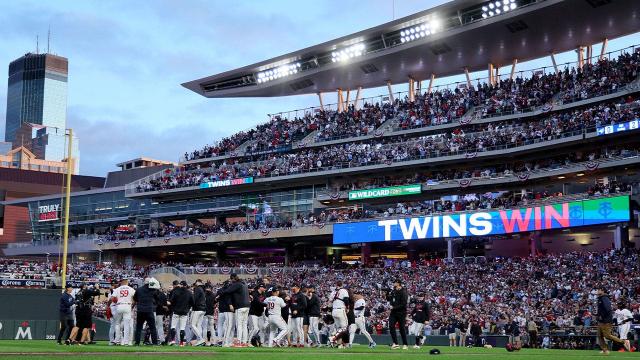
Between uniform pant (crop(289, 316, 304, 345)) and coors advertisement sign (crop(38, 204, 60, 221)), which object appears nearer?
uniform pant (crop(289, 316, 304, 345))

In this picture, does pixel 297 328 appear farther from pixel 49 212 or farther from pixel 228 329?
pixel 49 212

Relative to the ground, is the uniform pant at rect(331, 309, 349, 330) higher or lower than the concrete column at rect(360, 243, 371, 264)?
lower

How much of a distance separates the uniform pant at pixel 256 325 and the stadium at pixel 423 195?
29.7ft

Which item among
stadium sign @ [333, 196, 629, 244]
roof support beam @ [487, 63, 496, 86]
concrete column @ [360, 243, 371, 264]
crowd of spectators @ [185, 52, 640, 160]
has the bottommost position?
concrete column @ [360, 243, 371, 264]

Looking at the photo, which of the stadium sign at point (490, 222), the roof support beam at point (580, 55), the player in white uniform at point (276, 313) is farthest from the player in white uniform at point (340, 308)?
the roof support beam at point (580, 55)

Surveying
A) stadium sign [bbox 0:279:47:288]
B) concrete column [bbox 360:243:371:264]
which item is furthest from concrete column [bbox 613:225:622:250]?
stadium sign [bbox 0:279:47:288]

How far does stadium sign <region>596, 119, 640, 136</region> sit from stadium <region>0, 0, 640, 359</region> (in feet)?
0.38

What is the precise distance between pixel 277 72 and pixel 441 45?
60.1 feet

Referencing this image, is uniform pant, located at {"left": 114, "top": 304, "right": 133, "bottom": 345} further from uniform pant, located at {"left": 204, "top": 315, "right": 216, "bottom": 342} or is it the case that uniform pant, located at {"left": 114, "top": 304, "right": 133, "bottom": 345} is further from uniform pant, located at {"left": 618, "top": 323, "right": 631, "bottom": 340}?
uniform pant, located at {"left": 618, "top": 323, "right": 631, "bottom": 340}

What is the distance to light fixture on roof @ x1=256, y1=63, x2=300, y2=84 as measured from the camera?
253 feet

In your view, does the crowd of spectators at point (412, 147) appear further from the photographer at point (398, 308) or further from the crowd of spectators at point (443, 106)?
the photographer at point (398, 308)

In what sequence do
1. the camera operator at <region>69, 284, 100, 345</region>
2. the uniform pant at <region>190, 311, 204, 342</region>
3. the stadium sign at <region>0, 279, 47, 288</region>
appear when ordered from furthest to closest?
the stadium sign at <region>0, 279, 47, 288</region>
the uniform pant at <region>190, 311, 204, 342</region>
the camera operator at <region>69, 284, 100, 345</region>

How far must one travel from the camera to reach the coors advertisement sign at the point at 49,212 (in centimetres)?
8950

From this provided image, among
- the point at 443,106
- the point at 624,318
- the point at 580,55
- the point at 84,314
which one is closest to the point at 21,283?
the point at 84,314
